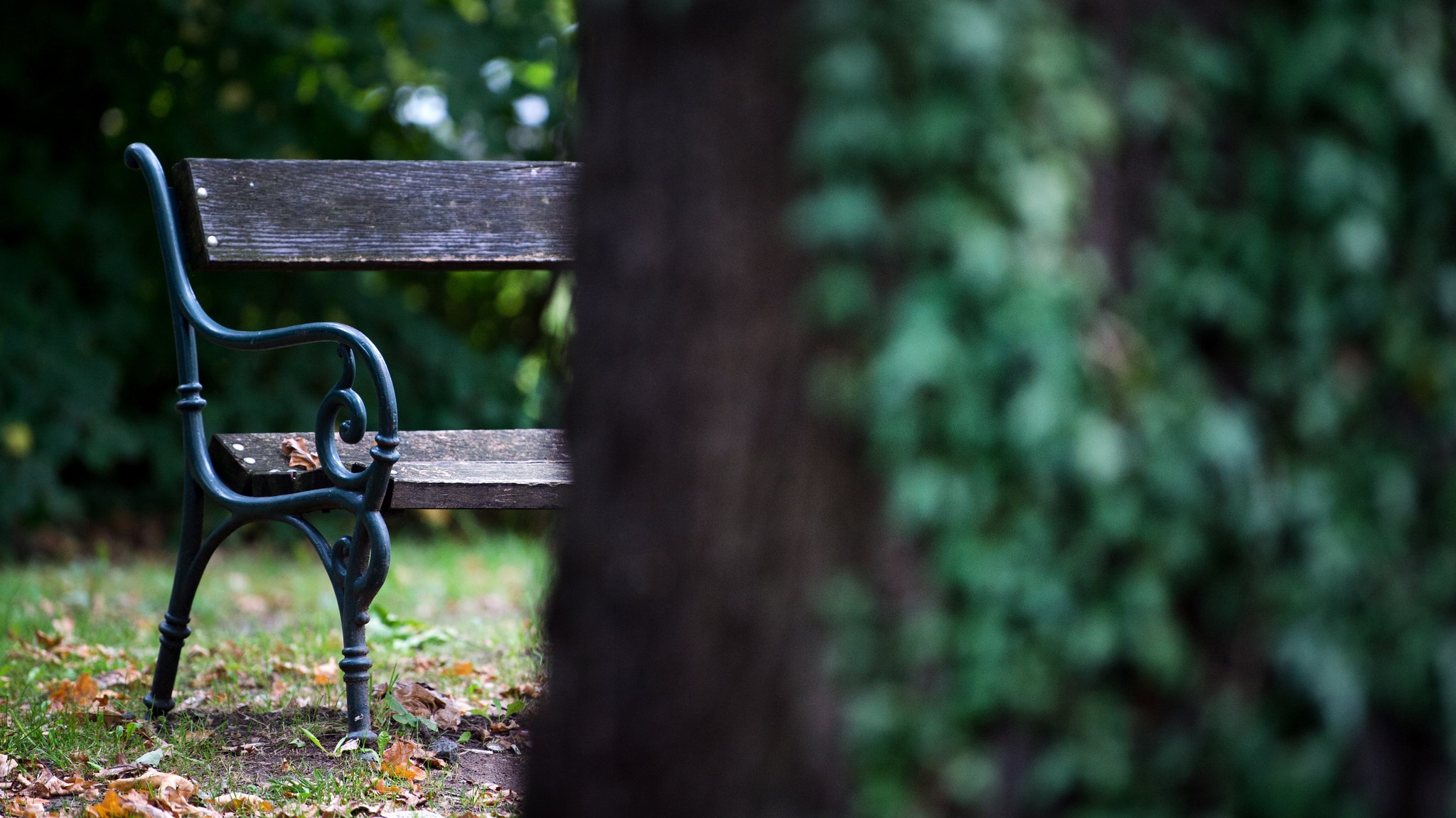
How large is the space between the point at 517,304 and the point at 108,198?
7.62ft

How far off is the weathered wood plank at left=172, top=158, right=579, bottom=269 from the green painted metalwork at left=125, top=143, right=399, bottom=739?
11 centimetres

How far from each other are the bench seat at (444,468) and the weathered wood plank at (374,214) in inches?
16.1

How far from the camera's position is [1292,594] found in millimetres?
1261

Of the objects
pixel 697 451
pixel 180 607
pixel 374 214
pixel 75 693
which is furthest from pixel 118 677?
pixel 697 451

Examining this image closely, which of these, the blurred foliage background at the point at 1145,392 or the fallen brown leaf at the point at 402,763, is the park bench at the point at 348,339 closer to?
the fallen brown leaf at the point at 402,763

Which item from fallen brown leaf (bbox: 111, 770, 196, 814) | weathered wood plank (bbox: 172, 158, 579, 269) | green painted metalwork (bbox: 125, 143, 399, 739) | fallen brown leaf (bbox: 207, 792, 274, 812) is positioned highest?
weathered wood plank (bbox: 172, 158, 579, 269)

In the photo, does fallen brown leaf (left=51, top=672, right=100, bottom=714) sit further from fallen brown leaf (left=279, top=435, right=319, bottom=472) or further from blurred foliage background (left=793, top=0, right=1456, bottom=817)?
blurred foliage background (left=793, top=0, right=1456, bottom=817)

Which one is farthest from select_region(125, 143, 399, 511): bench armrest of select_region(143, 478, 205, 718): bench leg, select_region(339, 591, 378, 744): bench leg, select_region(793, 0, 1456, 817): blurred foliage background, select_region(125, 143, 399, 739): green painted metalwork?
select_region(793, 0, 1456, 817): blurred foliage background

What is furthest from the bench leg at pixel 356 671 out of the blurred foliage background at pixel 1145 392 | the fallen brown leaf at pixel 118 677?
the blurred foliage background at pixel 1145 392

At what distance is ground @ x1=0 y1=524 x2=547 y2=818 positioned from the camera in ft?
7.41

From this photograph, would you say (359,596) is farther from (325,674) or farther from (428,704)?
(325,674)

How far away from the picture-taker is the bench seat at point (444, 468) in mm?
2309

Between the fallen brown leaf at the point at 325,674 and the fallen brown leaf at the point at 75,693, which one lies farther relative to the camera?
the fallen brown leaf at the point at 325,674

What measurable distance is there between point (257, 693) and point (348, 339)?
1.12m
